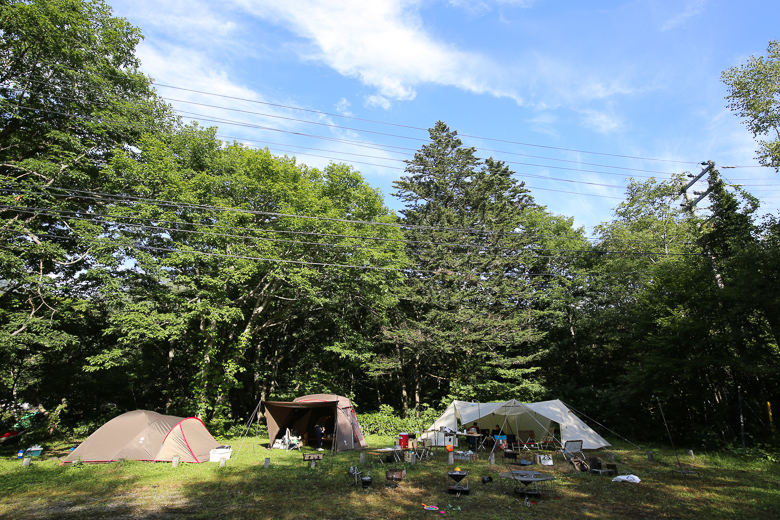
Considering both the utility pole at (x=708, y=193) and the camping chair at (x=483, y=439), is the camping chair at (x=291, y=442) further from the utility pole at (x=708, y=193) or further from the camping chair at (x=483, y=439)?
the utility pole at (x=708, y=193)

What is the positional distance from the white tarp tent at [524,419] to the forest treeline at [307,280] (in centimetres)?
313

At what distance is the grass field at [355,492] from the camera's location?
6711mm

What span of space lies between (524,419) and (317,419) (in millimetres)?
8284

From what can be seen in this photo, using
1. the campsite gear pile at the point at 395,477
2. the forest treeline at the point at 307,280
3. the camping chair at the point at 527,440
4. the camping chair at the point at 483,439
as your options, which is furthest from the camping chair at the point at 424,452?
the forest treeline at the point at 307,280

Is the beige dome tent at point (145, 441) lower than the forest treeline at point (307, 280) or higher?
lower

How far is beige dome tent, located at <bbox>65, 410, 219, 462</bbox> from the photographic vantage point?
10.8m

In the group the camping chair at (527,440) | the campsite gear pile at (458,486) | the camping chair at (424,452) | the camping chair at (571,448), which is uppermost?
the campsite gear pile at (458,486)

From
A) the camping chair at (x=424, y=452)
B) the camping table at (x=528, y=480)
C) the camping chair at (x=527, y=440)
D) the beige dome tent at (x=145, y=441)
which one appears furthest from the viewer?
the camping chair at (x=527, y=440)

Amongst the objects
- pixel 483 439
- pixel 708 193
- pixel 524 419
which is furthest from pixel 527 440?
pixel 708 193

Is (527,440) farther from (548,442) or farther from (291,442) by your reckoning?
(291,442)

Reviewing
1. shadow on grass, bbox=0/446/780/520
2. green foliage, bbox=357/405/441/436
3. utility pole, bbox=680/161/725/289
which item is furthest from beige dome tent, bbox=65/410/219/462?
utility pole, bbox=680/161/725/289

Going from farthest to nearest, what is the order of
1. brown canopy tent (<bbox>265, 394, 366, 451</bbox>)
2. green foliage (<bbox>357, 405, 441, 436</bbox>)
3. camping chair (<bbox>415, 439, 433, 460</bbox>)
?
green foliage (<bbox>357, 405, 441, 436</bbox>) < brown canopy tent (<bbox>265, 394, 366, 451</bbox>) < camping chair (<bbox>415, 439, 433, 460</bbox>)

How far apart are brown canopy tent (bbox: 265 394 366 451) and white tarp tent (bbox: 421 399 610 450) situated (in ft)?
9.14

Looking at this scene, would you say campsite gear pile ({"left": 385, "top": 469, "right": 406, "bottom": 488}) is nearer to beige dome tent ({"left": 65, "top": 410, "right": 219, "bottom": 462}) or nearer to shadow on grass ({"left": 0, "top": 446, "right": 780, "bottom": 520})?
shadow on grass ({"left": 0, "top": 446, "right": 780, "bottom": 520})
